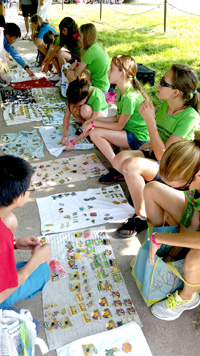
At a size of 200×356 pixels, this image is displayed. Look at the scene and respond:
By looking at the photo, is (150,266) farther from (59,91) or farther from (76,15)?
(76,15)

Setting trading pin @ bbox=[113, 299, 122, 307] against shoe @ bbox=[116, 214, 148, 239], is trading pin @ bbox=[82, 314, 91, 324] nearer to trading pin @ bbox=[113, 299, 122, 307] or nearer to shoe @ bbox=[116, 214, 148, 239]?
trading pin @ bbox=[113, 299, 122, 307]

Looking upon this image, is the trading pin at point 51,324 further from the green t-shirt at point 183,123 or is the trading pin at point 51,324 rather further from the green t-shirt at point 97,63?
the green t-shirt at point 97,63

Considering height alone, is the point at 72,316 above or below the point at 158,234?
below

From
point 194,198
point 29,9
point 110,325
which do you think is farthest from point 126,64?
point 29,9

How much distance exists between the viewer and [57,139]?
4082 millimetres

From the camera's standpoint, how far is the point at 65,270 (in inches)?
93.5

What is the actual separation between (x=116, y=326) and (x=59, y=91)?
13.5ft

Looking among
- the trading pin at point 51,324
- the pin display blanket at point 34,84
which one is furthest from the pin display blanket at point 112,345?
the pin display blanket at point 34,84

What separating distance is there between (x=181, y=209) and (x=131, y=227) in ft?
2.04

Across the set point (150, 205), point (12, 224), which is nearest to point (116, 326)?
point (150, 205)

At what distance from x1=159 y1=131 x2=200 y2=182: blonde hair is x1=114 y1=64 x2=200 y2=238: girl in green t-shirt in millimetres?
686

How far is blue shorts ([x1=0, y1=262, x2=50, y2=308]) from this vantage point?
6.41 ft

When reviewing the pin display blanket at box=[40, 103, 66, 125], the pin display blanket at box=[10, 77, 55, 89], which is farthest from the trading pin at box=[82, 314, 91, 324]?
the pin display blanket at box=[10, 77, 55, 89]

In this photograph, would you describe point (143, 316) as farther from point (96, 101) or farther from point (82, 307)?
point (96, 101)
